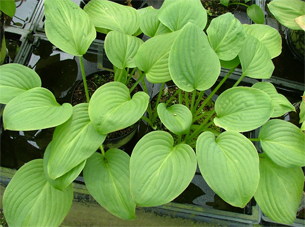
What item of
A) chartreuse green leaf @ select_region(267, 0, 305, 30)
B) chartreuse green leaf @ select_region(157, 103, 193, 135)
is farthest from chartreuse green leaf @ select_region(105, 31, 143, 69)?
chartreuse green leaf @ select_region(267, 0, 305, 30)

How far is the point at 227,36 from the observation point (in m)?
0.85

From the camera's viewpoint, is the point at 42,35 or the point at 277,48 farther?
the point at 42,35

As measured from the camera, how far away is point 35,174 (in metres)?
0.77

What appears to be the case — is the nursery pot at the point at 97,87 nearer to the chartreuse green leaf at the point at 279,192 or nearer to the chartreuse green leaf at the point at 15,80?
the chartreuse green leaf at the point at 15,80

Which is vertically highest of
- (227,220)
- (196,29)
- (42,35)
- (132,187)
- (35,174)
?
(196,29)

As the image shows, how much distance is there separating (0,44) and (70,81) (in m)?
0.36

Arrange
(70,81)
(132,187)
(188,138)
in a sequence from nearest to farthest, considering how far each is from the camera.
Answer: (132,187), (188,138), (70,81)

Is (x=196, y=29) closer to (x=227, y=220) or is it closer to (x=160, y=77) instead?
(x=160, y=77)

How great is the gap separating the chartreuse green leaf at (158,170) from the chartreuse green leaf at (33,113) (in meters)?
0.26

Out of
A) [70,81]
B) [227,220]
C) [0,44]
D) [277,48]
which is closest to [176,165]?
[227,220]

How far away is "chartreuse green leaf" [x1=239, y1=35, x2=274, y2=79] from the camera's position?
0.88 m

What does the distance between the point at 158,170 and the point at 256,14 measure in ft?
3.83

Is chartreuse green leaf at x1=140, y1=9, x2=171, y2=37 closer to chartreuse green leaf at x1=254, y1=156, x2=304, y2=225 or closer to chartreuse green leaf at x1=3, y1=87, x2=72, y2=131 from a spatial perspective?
chartreuse green leaf at x1=3, y1=87, x2=72, y2=131

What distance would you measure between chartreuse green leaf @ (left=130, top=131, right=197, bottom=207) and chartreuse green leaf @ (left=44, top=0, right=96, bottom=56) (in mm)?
435
